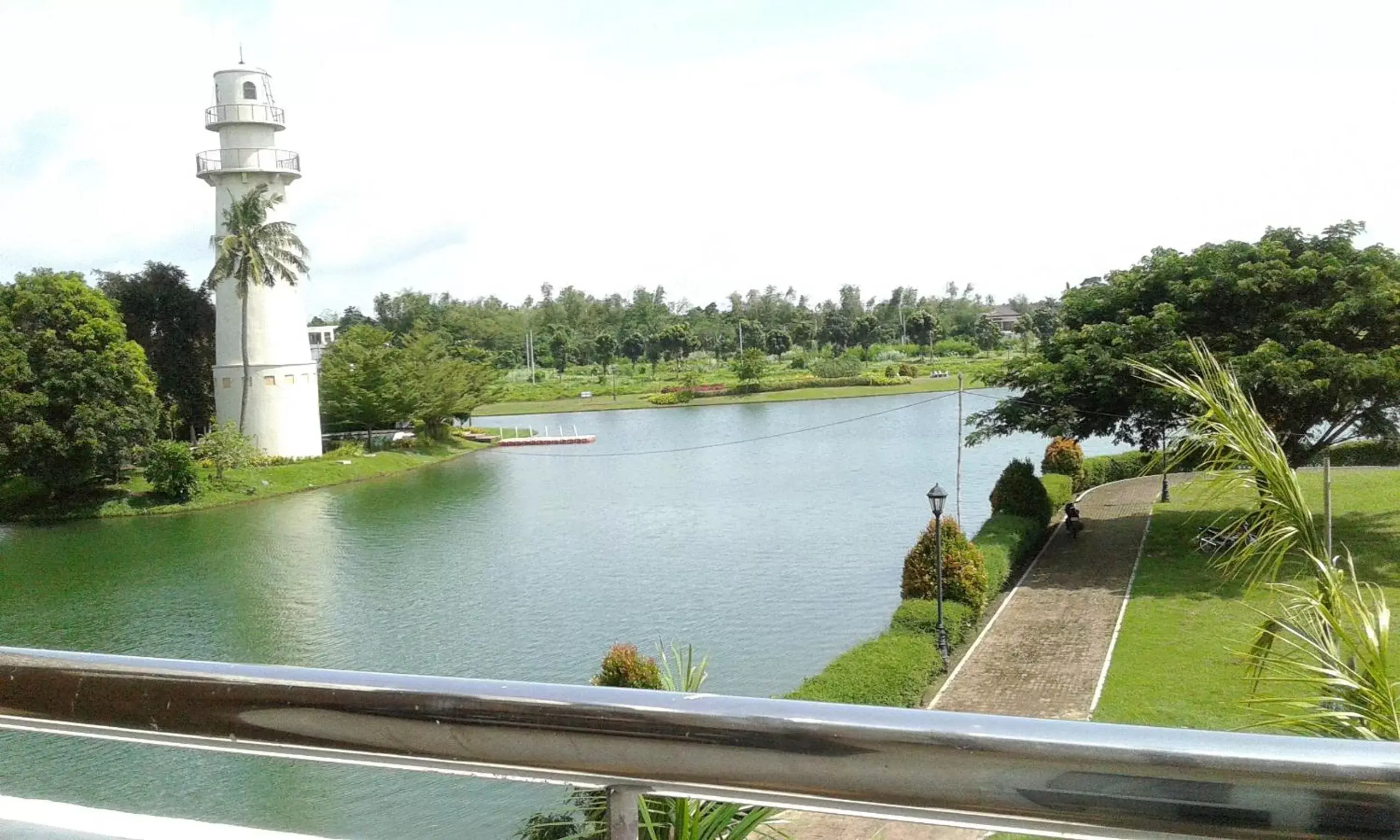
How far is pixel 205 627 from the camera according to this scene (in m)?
16.6

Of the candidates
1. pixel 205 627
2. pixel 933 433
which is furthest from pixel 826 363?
pixel 205 627

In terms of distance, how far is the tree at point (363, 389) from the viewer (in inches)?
1549

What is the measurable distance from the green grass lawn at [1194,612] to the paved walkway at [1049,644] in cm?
27

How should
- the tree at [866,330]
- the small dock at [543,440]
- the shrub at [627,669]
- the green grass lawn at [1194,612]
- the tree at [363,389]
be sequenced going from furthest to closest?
the tree at [866,330], the small dock at [543,440], the tree at [363,389], the green grass lawn at [1194,612], the shrub at [627,669]

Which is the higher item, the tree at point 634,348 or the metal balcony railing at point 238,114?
the metal balcony railing at point 238,114

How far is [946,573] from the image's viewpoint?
14.4 meters

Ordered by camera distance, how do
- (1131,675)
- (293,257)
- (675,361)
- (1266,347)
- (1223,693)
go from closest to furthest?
(1223,693) < (1131,675) < (1266,347) < (293,257) < (675,361)

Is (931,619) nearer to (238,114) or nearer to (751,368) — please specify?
(238,114)

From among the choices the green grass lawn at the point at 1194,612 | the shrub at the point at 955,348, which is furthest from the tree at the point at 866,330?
the green grass lawn at the point at 1194,612

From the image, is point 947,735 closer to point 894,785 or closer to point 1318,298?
point 894,785

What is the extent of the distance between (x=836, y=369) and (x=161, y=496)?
133 ft

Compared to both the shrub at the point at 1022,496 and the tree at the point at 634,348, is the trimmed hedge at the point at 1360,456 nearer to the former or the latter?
the shrub at the point at 1022,496

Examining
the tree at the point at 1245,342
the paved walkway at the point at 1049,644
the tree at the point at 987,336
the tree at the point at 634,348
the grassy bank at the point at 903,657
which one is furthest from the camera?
the tree at the point at 634,348

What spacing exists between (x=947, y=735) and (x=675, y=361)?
76.4 metres
